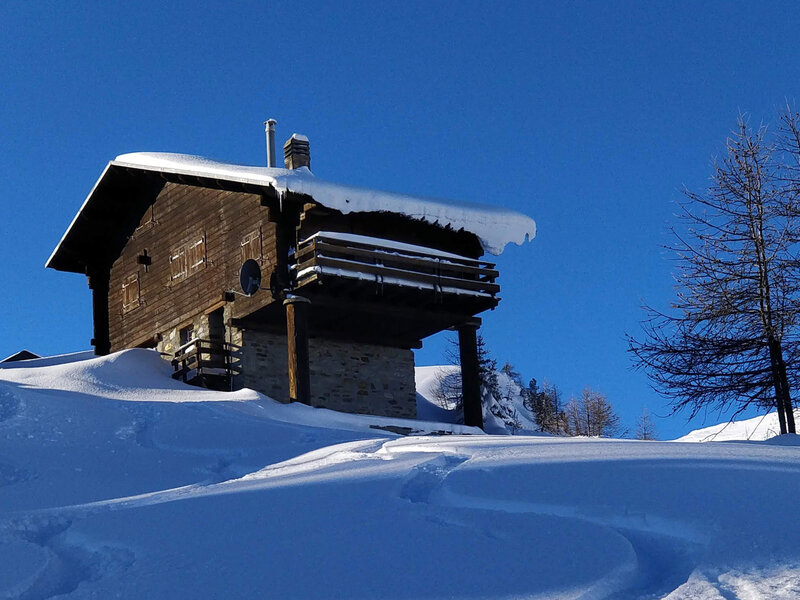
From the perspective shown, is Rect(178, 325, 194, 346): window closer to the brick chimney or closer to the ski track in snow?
the brick chimney

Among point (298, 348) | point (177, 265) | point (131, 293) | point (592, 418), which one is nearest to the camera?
point (298, 348)

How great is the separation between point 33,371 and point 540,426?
24.8 m

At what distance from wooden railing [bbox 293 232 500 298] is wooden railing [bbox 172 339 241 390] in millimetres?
2468

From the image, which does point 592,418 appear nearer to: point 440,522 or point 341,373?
point 341,373

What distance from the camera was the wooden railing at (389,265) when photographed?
2147 centimetres

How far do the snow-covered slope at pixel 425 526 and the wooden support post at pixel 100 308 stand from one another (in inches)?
612

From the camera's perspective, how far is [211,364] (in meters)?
23.0

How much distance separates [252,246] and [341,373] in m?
3.42

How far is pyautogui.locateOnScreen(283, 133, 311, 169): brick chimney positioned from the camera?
24594 mm

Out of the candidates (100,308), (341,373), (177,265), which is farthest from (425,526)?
(100,308)

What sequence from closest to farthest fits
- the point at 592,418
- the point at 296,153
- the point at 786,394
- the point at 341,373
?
the point at 786,394 < the point at 341,373 < the point at 296,153 < the point at 592,418

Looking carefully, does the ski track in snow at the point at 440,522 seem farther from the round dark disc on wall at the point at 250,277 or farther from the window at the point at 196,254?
the window at the point at 196,254

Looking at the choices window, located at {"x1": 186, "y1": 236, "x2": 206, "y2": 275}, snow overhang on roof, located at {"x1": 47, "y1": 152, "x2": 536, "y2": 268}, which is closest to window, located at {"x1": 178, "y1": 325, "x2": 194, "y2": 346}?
window, located at {"x1": 186, "y1": 236, "x2": 206, "y2": 275}

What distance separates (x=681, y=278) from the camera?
19.0 metres
